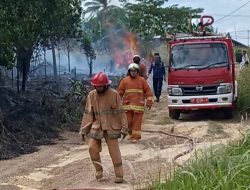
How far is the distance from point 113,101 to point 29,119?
6449mm

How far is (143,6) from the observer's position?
128ft

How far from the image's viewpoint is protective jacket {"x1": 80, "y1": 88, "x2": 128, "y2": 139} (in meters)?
8.91

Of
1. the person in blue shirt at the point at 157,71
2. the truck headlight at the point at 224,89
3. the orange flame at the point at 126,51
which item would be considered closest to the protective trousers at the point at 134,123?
the truck headlight at the point at 224,89

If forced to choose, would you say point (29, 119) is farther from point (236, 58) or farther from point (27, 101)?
point (236, 58)

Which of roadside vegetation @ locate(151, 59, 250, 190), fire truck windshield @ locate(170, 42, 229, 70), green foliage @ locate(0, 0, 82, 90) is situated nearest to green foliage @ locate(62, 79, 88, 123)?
green foliage @ locate(0, 0, 82, 90)

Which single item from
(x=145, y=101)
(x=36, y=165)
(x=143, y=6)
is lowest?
(x=36, y=165)

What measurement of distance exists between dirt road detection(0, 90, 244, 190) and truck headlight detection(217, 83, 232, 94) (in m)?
0.76

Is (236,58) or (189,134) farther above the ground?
(236,58)

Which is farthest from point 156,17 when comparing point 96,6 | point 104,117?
point 104,117

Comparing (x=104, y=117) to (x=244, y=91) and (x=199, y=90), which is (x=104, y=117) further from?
(x=244, y=91)

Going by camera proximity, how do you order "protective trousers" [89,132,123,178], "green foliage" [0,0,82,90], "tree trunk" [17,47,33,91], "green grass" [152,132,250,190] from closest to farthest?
"green grass" [152,132,250,190] < "protective trousers" [89,132,123,178] < "green foliage" [0,0,82,90] < "tree trunk" [17,47,33,91]

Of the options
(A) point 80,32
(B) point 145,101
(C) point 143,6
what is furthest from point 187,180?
(C) point 143,6

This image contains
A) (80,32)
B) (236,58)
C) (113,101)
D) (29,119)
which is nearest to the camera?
(113,101)

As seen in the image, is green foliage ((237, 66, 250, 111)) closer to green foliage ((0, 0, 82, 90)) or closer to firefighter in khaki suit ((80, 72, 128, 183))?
green foliage ((0, 0, 82, 90))
